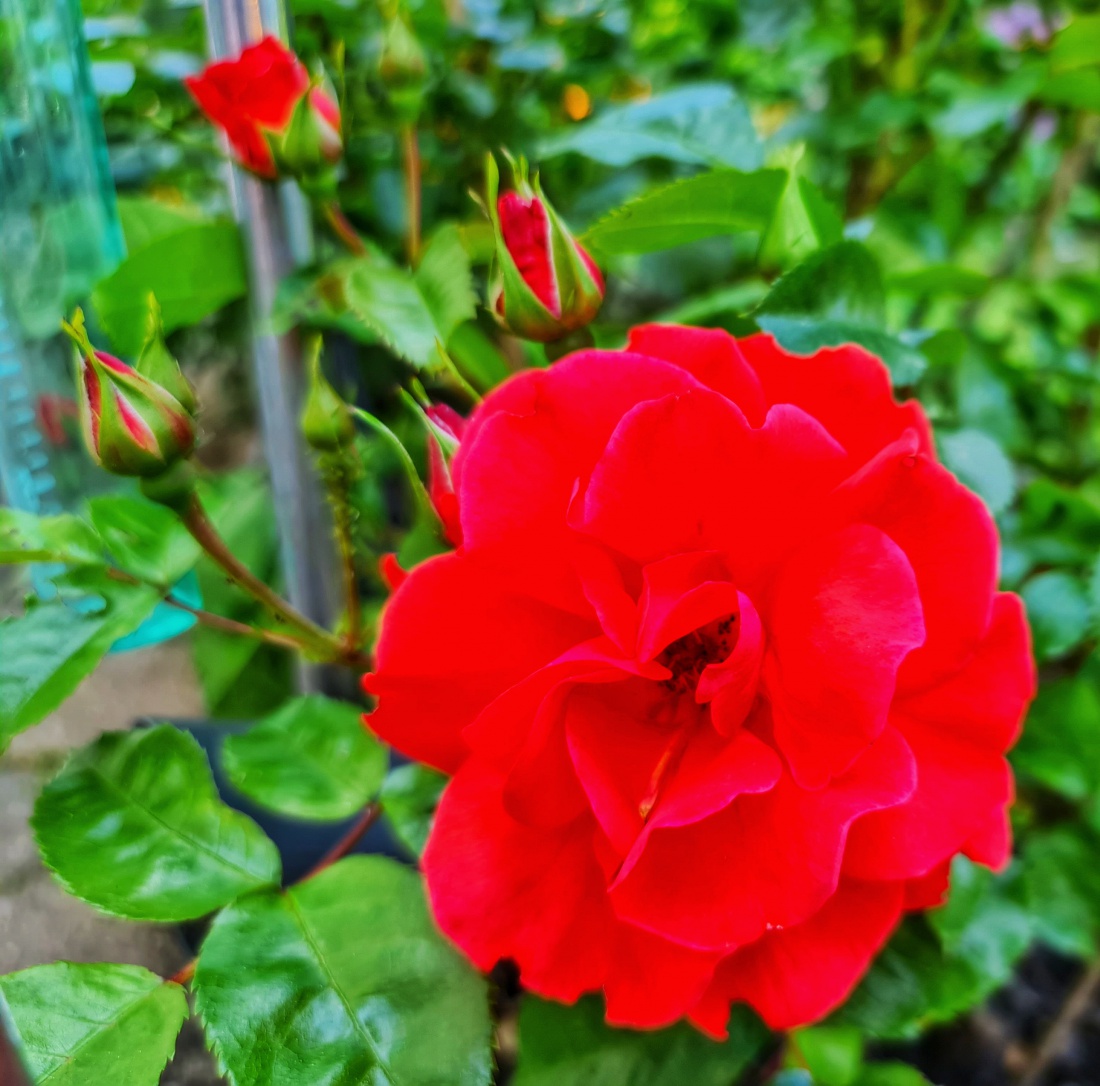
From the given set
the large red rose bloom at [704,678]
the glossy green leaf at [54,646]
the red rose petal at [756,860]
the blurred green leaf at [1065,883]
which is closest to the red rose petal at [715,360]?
the large red rose bloom at [704,678]

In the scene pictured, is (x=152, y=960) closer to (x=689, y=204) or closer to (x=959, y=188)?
(x=689, y=204)

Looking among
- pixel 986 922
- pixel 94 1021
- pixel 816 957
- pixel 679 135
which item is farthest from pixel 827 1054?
pixel 679 135

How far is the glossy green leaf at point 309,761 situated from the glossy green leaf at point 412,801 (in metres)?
0.01

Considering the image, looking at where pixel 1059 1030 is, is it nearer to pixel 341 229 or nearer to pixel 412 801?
pixel 412 801

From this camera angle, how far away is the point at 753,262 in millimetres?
496

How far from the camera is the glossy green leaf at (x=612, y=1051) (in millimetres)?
309

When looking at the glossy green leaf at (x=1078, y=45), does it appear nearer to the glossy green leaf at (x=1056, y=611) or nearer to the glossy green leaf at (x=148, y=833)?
the glossy green leaf at (x=1056, y=611)

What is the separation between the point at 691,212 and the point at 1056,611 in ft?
0.94

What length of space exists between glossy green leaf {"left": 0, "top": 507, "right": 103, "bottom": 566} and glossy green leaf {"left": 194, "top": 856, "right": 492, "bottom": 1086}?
136mm

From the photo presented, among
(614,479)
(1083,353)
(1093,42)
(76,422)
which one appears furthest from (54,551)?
(1083,353)

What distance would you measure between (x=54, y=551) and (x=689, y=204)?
0.87 feet

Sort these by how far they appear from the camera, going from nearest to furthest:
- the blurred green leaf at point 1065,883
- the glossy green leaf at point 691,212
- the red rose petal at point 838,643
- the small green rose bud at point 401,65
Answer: the red rose petal at point 838,643, the glossy green leaf at point 691,212, the small green rose bud at point 401,65, the blurred green leaf at point 1065,883

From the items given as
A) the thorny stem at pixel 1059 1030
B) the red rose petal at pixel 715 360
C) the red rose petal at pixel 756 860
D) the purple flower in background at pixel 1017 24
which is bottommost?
the thorny stem at pixel 1059 1030

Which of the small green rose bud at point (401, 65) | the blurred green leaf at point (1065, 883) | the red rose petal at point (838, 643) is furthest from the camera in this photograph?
the blurred green leaf at point (1065, 883)
